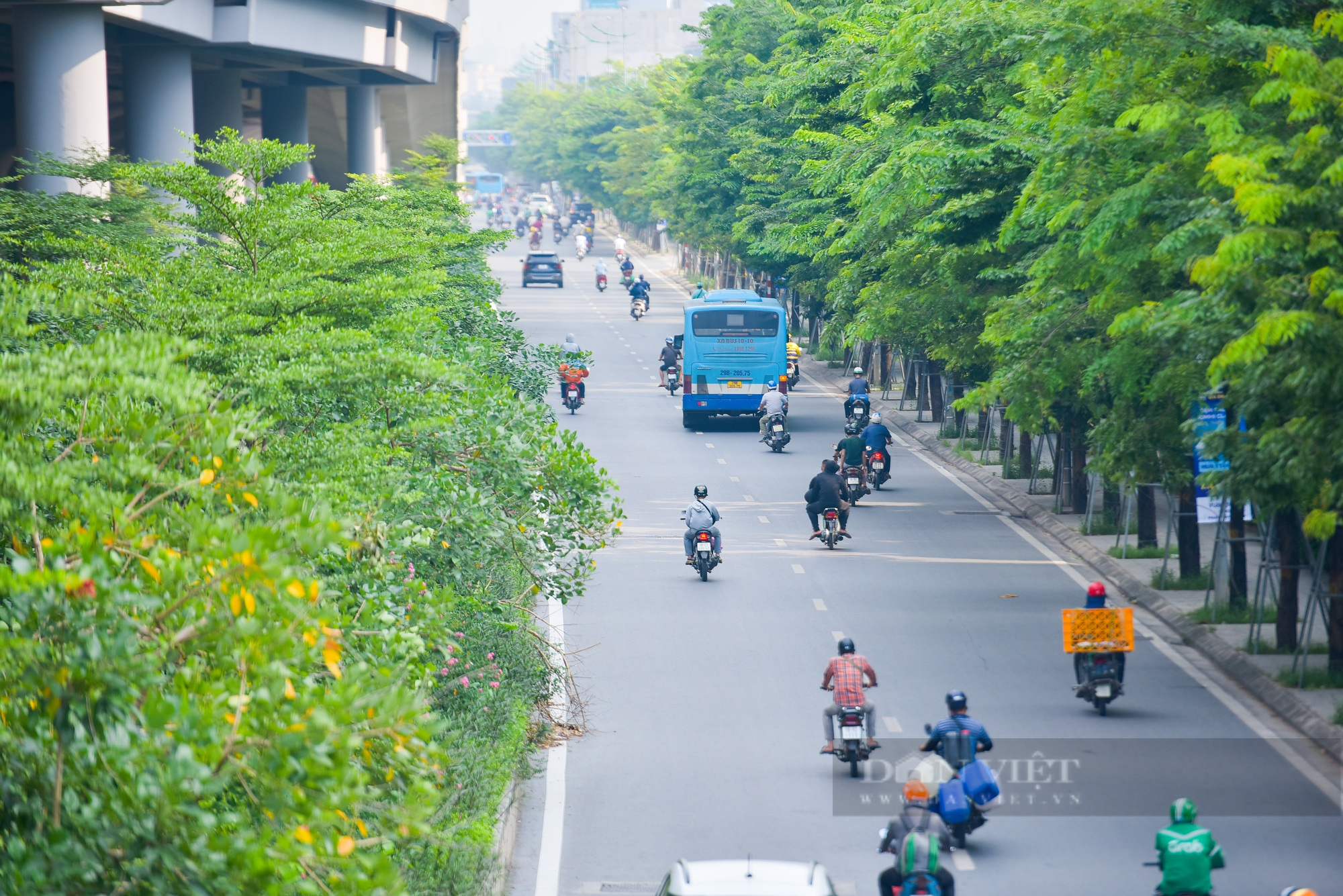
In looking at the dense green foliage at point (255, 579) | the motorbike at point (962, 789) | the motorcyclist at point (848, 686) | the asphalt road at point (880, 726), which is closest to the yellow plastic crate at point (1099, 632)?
the asphalt road at point (880, 726)

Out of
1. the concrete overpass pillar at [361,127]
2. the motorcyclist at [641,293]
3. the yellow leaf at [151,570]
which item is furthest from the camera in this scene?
the motorcyclist at [641,293]

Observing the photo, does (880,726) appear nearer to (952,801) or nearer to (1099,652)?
(1099,652)

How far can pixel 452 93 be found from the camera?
5903 centimetres

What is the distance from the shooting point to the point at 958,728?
1223 centimetres

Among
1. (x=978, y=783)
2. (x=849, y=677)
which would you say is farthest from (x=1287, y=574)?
(x=978, y=783)

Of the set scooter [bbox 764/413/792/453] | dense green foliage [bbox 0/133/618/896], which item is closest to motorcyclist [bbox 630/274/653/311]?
scooter [bbox 764/413/792/453]

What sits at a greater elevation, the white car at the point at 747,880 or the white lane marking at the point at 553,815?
the white car at the point at 747,880

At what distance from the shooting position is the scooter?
3459cm

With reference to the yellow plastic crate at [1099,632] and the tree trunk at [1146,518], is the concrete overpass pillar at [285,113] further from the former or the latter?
the yellow plastic crate at [1099,632]

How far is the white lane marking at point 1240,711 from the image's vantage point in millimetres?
13523

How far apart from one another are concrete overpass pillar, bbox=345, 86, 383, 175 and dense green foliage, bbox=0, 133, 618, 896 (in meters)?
33.0

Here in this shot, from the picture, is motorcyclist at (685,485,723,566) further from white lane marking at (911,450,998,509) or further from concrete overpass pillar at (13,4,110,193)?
concrete overpass pillar at (13,4,110,193)

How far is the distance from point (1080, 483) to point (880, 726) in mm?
12588

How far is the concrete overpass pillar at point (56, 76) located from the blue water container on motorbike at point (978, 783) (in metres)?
18.2
